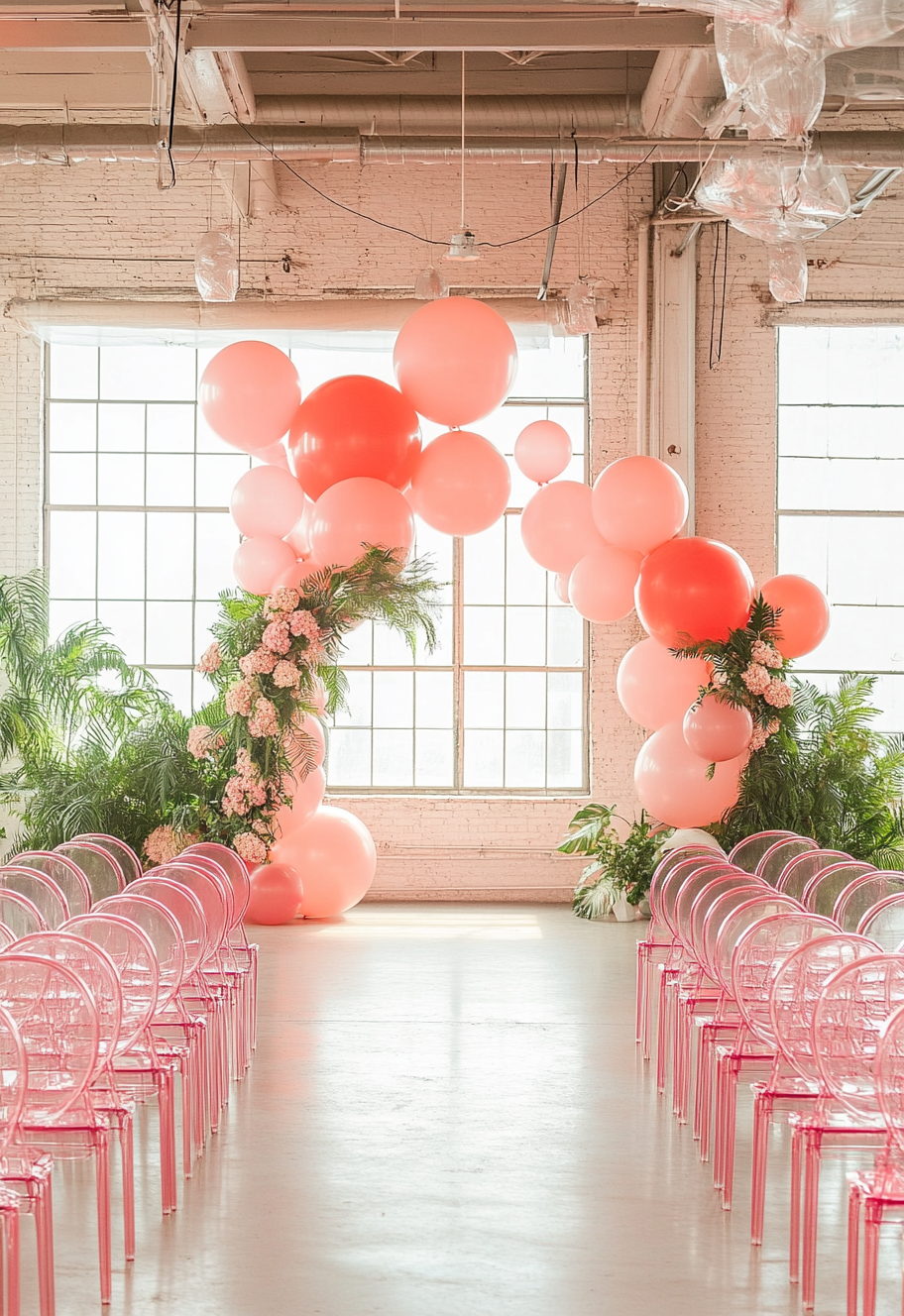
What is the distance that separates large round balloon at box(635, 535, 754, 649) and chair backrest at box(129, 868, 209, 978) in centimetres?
383

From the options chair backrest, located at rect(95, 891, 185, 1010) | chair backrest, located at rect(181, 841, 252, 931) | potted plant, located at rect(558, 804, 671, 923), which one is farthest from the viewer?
potted plant, located at rect(558, 804, 671, 923)

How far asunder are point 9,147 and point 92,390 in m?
3.13

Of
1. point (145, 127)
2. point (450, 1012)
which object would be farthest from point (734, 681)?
point (145, 127)

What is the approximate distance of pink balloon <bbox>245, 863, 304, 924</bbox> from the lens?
9359mm

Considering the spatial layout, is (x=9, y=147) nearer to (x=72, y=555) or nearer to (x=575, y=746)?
(x=72, y=555)

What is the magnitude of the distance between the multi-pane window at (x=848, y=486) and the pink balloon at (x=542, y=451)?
3135 millimetres

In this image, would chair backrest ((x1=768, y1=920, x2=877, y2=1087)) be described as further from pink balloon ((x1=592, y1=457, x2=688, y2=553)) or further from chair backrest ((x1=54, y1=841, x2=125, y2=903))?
pink balloon ((x1=592, y1=457, x2=688, y2=553))

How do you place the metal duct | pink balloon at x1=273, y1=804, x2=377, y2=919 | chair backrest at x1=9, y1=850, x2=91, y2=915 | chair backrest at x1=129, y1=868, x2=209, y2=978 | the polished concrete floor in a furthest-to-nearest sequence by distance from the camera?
the metal duct < pink balloon at x1=273, y1=804, x2=377, y2=919 < chair backrest at x1=9, y1=850, x2=91, y2=915 < chair backrest at x1=129, y1=868, x2=209, y2=978 < the polished concrete floor

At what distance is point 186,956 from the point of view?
16.7 ft

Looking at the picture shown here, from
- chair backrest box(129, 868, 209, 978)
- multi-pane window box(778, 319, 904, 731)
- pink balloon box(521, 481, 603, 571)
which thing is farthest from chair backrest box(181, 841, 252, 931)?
multi-pane window box(778, 319, 904, 731)

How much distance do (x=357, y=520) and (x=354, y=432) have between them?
53 cm

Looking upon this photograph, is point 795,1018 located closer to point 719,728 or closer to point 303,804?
point 719,728

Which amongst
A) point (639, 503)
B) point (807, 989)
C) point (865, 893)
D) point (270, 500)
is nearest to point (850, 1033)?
point (807, 989)

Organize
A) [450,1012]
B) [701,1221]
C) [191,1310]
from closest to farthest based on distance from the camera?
[191,1310], [701,1221], [450,1012]
